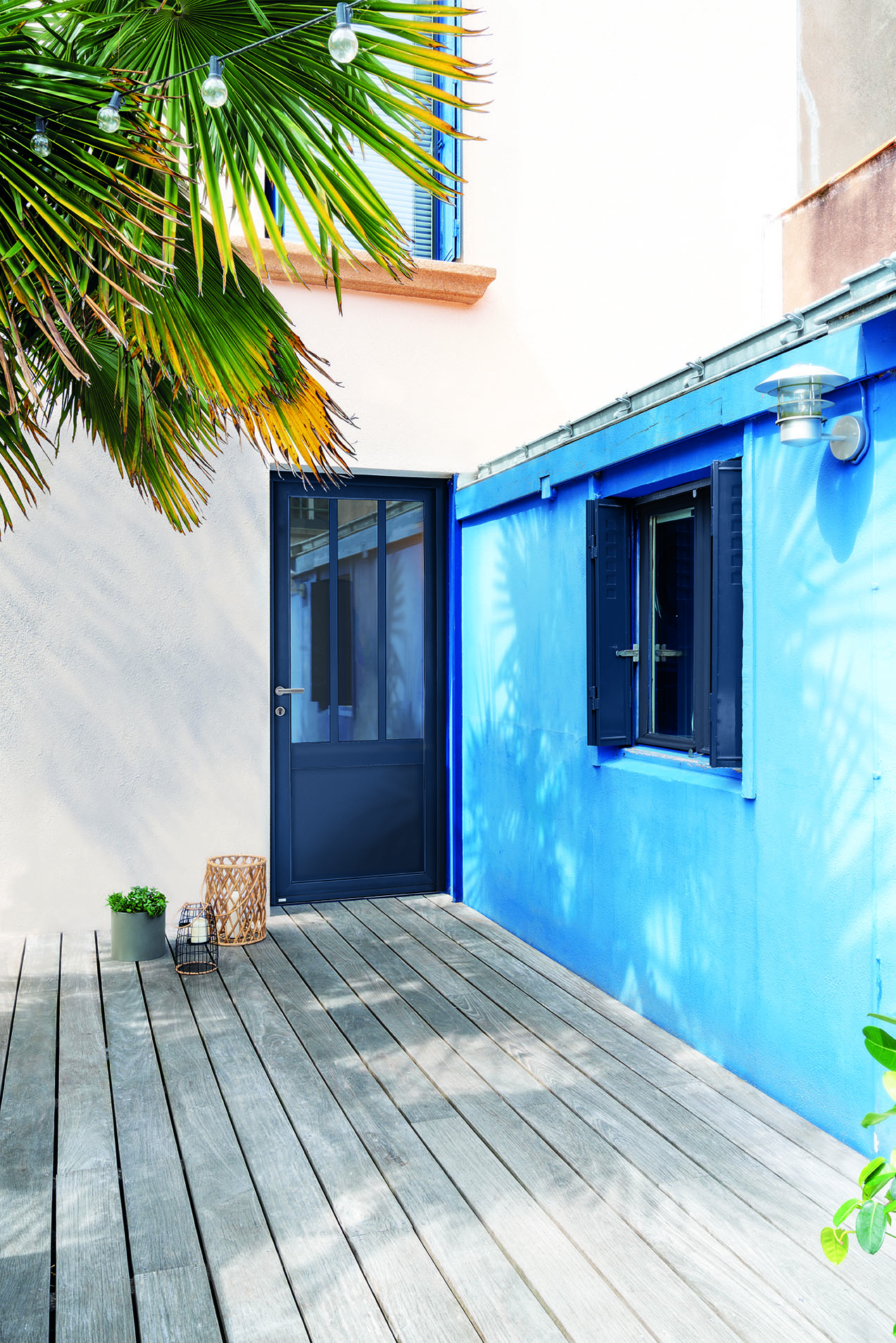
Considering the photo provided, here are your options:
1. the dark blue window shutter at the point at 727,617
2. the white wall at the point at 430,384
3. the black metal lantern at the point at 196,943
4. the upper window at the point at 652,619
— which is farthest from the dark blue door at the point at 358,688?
the dark blue window shutter at the point at 727,617

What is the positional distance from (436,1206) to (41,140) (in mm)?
2307

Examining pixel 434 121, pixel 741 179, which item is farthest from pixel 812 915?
pixel 741 179

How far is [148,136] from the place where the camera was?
1974mm

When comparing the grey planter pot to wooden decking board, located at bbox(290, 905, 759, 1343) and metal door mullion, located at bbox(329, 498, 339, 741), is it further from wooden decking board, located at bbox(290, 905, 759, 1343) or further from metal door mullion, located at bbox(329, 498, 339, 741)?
metal door mullion, located at bbox(329, 498, 339, 741)

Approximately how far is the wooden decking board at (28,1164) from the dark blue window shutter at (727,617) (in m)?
2.09

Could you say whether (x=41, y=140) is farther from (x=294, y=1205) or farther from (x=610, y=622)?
(x=610, y=622)

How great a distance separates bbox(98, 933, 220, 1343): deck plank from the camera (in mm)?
2025

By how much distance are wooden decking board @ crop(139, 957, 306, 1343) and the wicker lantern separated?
101 cm

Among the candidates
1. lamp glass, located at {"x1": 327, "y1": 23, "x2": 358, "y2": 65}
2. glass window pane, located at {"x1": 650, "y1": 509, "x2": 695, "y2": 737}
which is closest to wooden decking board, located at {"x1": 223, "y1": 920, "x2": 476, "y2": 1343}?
glass window pane, located at {"x1": 650, "y1": 509, "x2": 695, "y2": 737}

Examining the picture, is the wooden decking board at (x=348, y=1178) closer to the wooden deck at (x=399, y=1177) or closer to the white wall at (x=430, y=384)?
the wooden deck at (x=399, y=1177)

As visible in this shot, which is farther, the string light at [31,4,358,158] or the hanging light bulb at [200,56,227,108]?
the hanging light bulb at [200,56,227,108]

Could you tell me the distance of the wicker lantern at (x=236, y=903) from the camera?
4.72 m

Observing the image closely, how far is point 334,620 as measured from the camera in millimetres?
5477

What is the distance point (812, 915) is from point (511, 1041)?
1.14 metres
